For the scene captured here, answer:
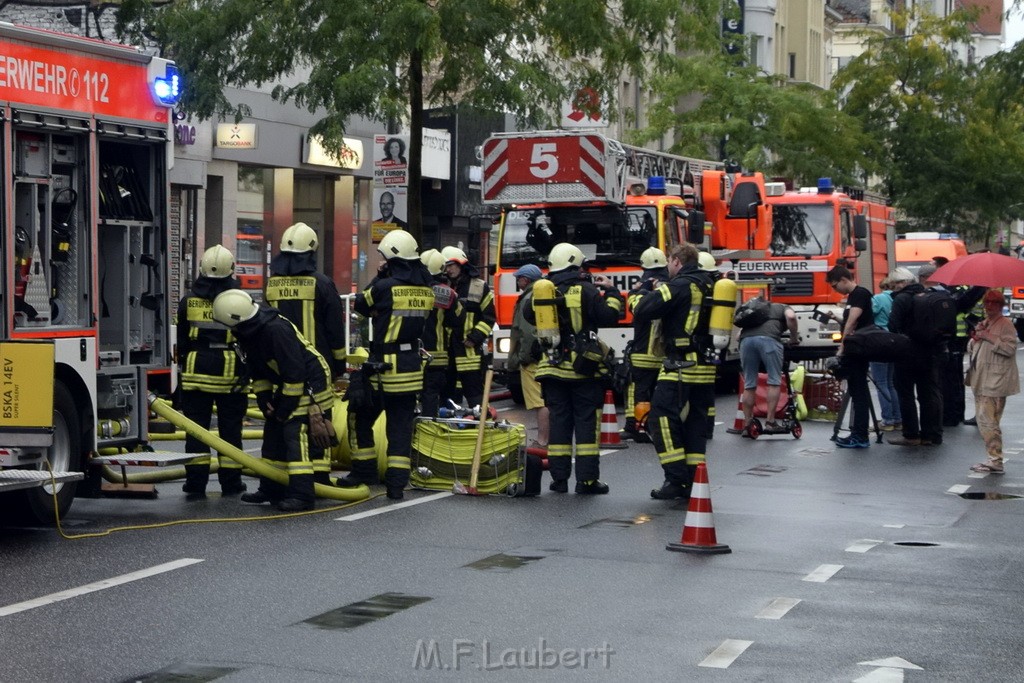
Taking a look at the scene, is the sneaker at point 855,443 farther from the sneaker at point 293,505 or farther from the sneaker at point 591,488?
the sneaker at point 293,505

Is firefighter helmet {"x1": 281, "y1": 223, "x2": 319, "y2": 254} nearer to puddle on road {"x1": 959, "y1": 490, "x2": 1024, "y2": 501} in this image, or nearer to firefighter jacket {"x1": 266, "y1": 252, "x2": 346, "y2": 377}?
firefighter jacket {"x1": 266, "y1": 252, "x2": 346, "y2": 377}

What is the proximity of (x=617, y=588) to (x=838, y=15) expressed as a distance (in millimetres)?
70769

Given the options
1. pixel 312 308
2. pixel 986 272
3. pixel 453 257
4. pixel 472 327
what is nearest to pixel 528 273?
pixel 453 257

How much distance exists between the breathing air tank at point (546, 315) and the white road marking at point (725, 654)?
533 cm

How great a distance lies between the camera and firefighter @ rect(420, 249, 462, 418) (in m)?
14.4

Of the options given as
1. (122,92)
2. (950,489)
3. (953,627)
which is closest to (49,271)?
(122,92)

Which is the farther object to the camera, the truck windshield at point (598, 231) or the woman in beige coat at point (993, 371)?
the truck windshield at point (598, 231)

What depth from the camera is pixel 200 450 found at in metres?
12.2

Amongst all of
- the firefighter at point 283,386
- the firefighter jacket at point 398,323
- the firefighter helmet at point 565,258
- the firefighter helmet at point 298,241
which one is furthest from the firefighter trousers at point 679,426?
the firefighter helmet at point 298,241

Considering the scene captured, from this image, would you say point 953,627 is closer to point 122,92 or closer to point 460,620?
point 460,620

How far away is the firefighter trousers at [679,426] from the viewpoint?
→ 12453 mm

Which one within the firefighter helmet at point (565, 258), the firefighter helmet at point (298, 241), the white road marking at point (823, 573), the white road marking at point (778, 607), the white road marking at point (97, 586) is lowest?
the white road marking at point (823, 573)

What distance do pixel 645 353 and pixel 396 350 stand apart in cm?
298

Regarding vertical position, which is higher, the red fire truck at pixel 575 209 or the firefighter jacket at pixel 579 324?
the red fire truck at pixel 575 209
